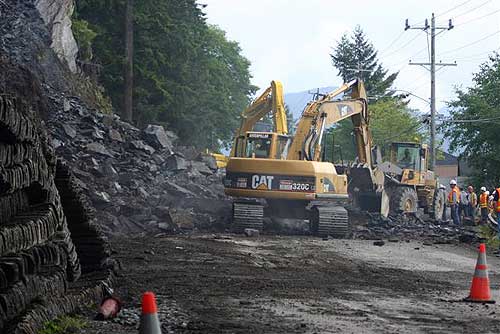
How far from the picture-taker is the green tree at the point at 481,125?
4825 cm

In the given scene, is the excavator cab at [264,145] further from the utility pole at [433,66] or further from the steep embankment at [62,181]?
the utility pole at [433,66]

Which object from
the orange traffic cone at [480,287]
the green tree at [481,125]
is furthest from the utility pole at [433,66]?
the orange traffic cone at [480,287]

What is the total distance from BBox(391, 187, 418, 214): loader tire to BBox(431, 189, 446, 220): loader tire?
426 cm

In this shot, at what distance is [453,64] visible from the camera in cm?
5731

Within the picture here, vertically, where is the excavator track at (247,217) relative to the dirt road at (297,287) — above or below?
above

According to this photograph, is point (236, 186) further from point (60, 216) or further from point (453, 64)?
point (453, 64)

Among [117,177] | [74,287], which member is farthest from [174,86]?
[74,287]

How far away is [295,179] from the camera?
75.6ft

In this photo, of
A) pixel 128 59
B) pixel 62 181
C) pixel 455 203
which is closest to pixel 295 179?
pixel 62 181

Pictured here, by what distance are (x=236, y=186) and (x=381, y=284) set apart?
439 inches

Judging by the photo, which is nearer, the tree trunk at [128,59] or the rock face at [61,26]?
the rock face at [61,26]

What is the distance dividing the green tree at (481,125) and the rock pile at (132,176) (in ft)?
62.6

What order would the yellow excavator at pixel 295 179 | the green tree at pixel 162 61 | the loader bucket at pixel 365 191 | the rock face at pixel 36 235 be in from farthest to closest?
the green tree at pixel 162 61 < the loader bucket at pixel 365 191 < the yellow excavator at pixel 295 179 < the rock face at pixel 36 235

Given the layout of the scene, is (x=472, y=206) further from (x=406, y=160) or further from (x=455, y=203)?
(x=406, y=160)
